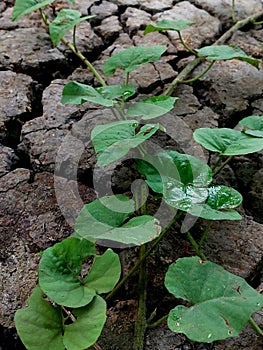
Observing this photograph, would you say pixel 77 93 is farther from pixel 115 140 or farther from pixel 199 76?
pixel 199 76

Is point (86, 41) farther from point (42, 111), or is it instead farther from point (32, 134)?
point (32, 134)

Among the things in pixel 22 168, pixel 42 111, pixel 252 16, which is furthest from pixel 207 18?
pixel 22 168

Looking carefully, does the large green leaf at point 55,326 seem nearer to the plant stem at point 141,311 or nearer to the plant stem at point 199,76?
the plant stem at point 141,311

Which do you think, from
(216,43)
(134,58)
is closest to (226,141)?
(134,58)

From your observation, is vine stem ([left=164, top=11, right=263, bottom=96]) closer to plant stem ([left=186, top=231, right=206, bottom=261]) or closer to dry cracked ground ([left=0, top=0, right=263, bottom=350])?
dry cracked ground ([left=0, top=0, right=263, bottom=350])

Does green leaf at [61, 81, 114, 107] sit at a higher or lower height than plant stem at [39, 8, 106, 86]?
higher

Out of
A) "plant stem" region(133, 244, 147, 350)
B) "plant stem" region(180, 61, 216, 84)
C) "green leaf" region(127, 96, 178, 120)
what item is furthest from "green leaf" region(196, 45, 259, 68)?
"plant stem" region(133, 244, 147, 350)
